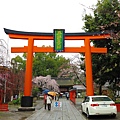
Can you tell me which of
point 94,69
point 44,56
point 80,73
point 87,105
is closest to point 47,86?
point 44,56

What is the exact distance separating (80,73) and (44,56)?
33069 millimetres

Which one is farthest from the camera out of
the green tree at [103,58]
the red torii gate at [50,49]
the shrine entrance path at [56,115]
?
the red torii gate at [50,49]

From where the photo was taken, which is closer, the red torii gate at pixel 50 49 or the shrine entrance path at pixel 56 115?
the shrine entrance path at pixel 56 115

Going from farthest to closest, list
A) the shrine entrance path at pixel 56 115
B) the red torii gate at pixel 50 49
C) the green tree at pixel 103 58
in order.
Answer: the red torii gate at pixel 50 49 < the green tree at pixel 103 58 < the shrine entrance path at pixel 56 115

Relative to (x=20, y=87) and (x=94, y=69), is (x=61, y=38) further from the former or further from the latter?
(x=20, y=87)

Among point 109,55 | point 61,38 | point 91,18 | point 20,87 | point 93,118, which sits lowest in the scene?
point 93,118

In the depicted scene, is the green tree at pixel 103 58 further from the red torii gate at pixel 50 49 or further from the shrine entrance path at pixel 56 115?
the shrine entrance path at pixel 56 115

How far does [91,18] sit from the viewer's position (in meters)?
20.2

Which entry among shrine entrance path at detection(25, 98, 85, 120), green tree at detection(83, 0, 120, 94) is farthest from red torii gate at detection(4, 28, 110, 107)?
shrine entrance path at detection(25, 98, 85, 120)

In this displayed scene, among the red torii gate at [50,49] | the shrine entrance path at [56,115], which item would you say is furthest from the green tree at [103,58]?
the shrine entrance path at [56,115]

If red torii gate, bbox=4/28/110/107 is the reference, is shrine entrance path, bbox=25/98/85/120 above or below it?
below

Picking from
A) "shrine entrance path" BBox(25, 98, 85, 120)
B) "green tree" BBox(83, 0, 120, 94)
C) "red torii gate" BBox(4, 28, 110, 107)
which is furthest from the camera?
"red torii gate" BBox(4, 28, 110, 107)

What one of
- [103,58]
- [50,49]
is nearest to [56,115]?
[50,49]

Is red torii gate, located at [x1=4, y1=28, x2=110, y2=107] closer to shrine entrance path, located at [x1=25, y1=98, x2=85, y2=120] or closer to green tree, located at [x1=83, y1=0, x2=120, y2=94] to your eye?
green tree, located at [x1=83, y1=0, x2=120, y2=94]
